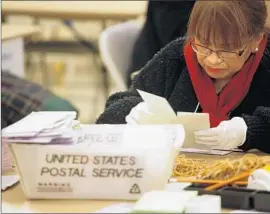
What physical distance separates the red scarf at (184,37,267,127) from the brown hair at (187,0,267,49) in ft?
0.42

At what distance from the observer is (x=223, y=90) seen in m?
1.76

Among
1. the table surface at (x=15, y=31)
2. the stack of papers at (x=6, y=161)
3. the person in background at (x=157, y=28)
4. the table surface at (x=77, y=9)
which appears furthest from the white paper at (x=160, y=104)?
the table surface at (x=77, y=9)

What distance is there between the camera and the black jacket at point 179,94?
1700 mm

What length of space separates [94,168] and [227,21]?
22.2 inches

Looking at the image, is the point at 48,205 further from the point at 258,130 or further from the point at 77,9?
the point at 77,9

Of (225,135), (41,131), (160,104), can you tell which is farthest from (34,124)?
(225,135)

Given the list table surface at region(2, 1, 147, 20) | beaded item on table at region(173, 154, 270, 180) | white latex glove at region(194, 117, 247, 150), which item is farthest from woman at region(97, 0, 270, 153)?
table surface at region(2, 1, 147, 20)

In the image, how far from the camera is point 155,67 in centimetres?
188

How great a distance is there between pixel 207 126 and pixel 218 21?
0.81ft

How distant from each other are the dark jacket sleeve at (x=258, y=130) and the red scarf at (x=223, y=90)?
76mm

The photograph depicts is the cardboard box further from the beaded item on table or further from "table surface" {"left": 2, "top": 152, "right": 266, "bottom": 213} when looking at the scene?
the beaded item on table

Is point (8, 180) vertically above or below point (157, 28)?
below

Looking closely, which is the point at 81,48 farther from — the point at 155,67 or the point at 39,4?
the point at 155,67

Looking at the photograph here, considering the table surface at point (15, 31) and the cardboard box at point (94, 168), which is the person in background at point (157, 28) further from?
the cardboard box at point (94, 168)
